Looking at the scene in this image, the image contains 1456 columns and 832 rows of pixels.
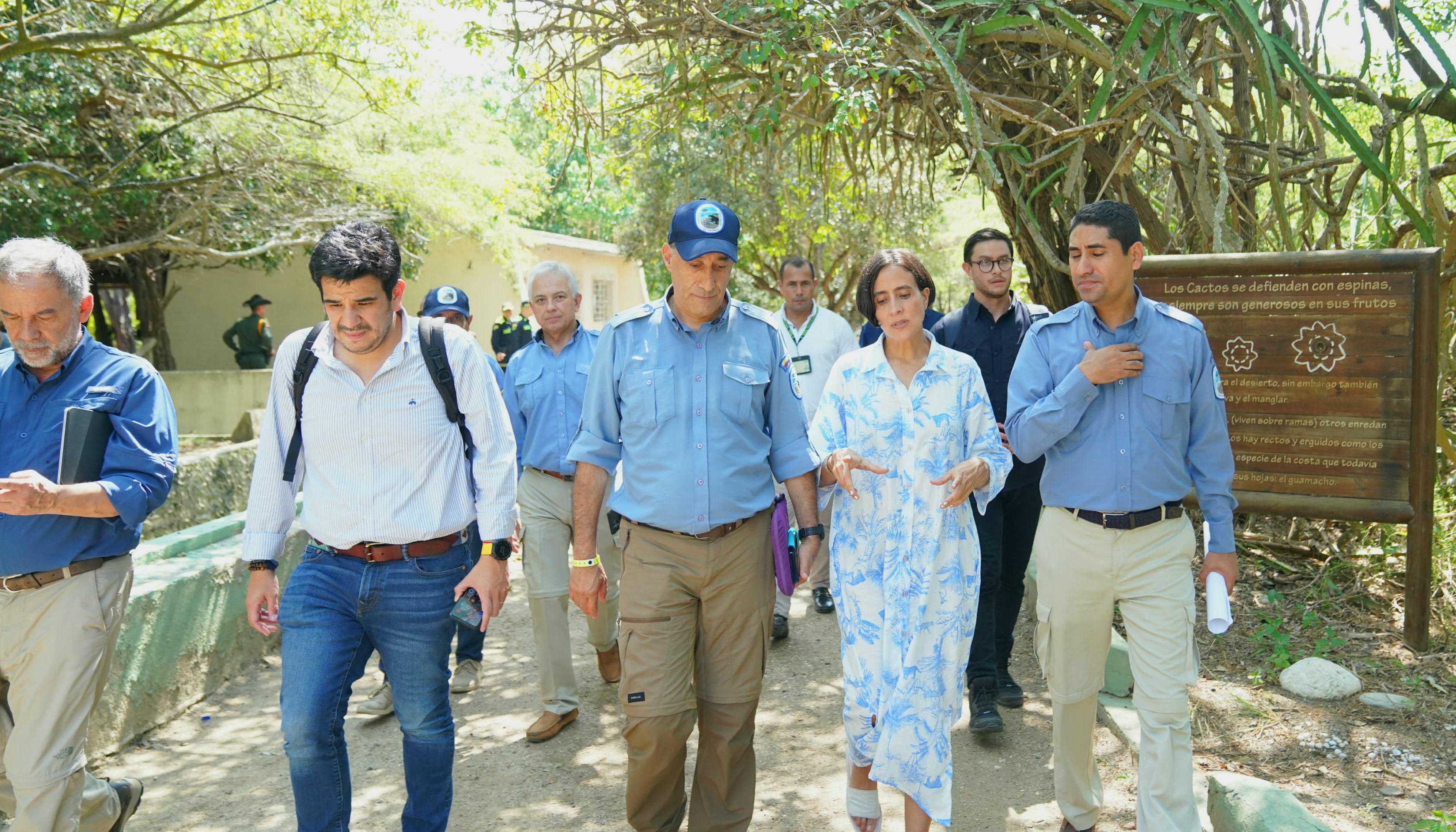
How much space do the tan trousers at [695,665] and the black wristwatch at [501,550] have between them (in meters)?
0.41

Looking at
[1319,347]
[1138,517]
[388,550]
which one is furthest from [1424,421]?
[388,550]

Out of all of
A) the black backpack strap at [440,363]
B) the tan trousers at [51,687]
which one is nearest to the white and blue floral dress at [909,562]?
the black backpack strap at [440,363]

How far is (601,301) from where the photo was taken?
29141 mm

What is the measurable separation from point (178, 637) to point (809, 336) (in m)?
3.76

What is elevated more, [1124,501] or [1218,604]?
[1124,501]

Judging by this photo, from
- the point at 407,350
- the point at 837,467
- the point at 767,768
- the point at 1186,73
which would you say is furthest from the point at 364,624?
the point at 1186,73

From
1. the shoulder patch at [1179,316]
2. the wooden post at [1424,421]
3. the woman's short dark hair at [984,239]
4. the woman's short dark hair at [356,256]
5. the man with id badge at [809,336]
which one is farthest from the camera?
the man with id badge at [809,336]

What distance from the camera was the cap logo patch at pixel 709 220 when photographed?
133 inches

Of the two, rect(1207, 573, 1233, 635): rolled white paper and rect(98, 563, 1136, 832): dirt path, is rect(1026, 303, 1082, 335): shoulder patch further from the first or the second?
rect(98, 563, 1136, 832): dirt path

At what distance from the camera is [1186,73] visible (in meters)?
5.01

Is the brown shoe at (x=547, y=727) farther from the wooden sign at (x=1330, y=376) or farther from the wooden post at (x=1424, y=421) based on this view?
the wooden post at (x=1424, y=421)

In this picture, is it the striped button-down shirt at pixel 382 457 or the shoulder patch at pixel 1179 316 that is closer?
the striped button-down shirt at pixel 382 457

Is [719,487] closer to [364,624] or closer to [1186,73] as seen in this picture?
[364,624]

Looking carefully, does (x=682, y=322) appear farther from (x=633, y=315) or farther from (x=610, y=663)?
(x=610, y=663)
